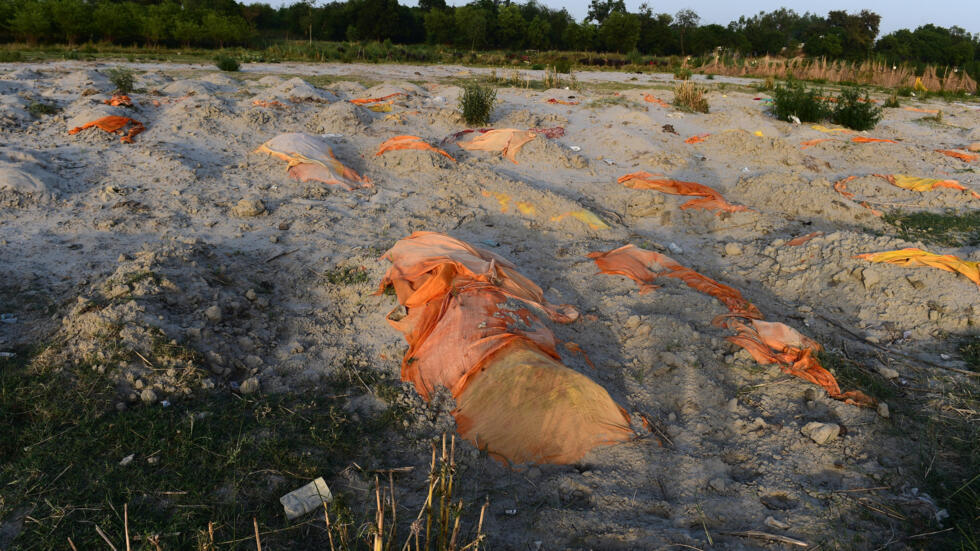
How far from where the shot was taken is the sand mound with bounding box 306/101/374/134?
7.89m

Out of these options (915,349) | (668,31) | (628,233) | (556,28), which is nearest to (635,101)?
(628,233)

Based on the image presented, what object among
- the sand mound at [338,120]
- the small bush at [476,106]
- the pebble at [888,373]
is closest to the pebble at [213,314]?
the pebble at [888,373]

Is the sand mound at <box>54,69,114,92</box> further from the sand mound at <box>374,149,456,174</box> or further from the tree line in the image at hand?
the tree line

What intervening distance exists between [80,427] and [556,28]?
145 feet

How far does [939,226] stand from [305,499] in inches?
274

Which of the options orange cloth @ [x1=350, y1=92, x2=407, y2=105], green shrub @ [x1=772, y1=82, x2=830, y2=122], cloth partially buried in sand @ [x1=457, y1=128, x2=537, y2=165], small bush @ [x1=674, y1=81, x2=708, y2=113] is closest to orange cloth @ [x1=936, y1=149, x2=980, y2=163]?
green shrub @ [x1=772, y1=82, x2=830, y2=122]

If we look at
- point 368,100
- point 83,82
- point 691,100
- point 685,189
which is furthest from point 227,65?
point 685,189

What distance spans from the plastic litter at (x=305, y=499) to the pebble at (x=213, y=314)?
1.47m

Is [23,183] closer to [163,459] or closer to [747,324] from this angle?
[163,459]

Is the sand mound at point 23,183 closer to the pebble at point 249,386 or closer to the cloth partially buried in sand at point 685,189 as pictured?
the pebble at point 249,386

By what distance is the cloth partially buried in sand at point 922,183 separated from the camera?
6824 millimetres

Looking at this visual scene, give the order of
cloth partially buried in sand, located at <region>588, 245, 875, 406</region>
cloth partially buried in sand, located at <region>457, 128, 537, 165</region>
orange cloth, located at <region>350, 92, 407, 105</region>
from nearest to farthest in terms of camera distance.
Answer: cloth partially buried in sand, located at <region>588, 245, 875, 406</region>, cloth partially buried in sand, located at <region>457, 128, 537, 165</region>, orange cloth, located at <region>350, 92, 407, 105</region>

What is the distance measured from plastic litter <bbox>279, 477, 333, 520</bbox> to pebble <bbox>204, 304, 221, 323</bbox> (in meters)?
1.47

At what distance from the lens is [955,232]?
5.80m
